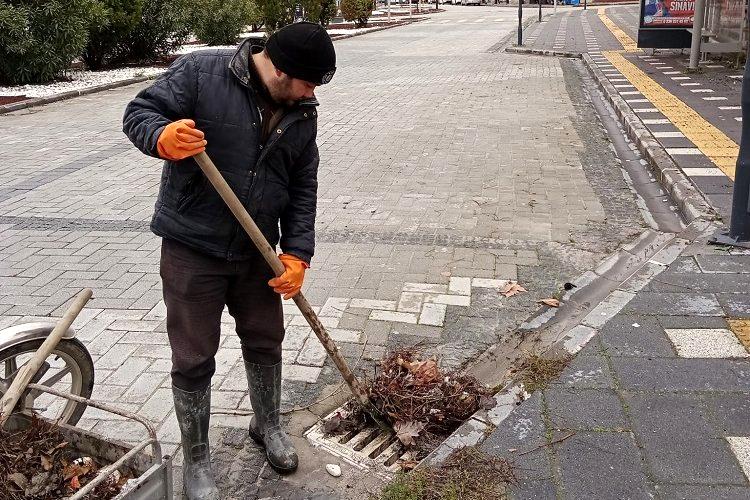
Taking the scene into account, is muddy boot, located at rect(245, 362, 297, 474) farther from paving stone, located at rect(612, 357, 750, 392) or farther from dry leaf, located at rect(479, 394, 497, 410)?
paving stone, located at rect(612, 357, 750, 392)

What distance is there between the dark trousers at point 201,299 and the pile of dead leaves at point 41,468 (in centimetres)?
51

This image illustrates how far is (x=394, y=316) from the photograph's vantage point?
15.2 ft

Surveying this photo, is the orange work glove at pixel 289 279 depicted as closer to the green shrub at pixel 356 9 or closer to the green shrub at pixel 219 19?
the green shrub at pixel 219 19

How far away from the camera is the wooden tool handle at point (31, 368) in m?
2.44

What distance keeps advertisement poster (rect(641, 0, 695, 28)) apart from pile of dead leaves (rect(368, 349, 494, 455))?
16188 mm

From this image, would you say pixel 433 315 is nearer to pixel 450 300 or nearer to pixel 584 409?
pixel 450 300

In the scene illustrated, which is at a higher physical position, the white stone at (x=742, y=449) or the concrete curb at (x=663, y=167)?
the white stone at (x=742, y=449)

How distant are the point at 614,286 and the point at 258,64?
334cm

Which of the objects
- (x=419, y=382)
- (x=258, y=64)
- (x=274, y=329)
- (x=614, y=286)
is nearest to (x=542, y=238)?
(x=614, y=286)

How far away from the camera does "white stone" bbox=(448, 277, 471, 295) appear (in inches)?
197

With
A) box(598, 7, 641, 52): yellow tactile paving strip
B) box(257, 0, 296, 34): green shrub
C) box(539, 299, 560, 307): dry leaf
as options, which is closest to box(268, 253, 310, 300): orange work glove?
box(539, 299, 560, 307): dry leaf

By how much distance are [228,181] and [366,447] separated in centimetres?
141

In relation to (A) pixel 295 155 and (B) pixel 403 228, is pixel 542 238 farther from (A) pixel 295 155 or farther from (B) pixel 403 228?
(A) pixel 295 155

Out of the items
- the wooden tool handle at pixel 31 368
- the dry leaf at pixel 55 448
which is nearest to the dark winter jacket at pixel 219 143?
the wooden tool handle at pixel 31 368
